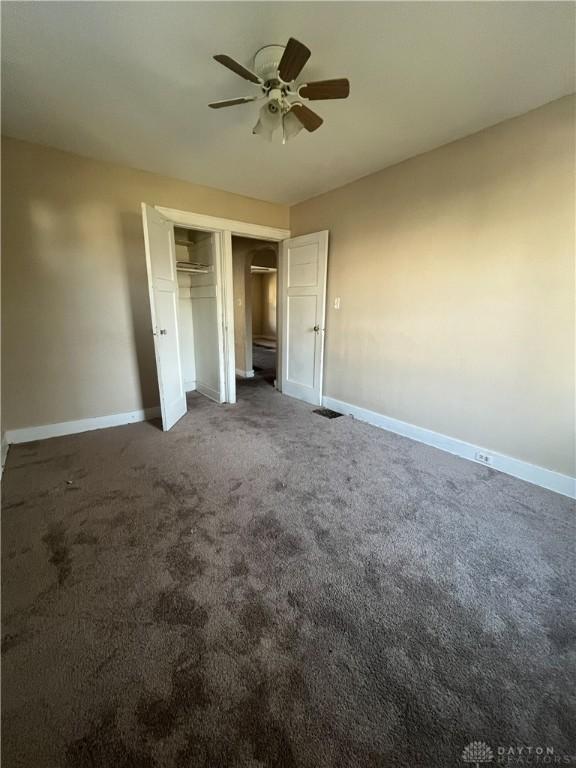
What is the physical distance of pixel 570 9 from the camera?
1.39m

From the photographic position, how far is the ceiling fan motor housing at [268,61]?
63.7 inches

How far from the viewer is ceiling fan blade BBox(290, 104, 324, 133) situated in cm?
180

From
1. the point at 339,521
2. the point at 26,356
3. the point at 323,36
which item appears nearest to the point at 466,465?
the point at 339,521

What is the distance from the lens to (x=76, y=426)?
3.13 meters

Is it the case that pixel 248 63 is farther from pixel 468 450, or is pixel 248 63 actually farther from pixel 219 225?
pixel 468 450

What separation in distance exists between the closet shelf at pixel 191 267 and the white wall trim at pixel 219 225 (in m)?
0.49

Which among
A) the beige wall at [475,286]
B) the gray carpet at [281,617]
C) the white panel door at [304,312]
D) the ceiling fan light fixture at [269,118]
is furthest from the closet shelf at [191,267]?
the gray carpet at [281,617]

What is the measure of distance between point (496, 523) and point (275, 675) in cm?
156

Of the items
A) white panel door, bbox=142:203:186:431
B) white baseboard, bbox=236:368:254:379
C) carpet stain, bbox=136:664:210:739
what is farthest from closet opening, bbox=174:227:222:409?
carpet stain, bbox=136:664:210:739

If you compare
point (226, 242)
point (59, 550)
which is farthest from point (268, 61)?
point (59, 550)

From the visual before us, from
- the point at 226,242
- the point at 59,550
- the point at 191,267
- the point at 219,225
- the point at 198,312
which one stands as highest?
the point at 219,225

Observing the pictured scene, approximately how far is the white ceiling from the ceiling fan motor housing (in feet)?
0.12

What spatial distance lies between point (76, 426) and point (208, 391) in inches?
66.5

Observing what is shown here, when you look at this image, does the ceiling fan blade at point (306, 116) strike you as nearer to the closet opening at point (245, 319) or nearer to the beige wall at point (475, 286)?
the beige wall at point (475, 286)
